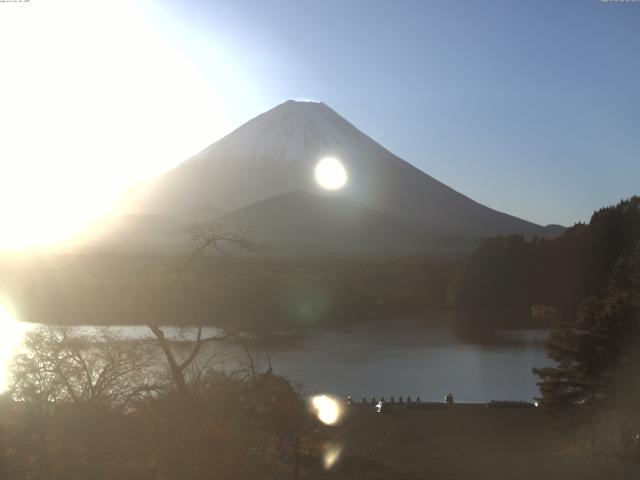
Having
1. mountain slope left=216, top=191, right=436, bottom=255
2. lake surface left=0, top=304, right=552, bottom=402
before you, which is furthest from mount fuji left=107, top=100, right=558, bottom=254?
lake surface left=0, top=304, right=552, bottom=402

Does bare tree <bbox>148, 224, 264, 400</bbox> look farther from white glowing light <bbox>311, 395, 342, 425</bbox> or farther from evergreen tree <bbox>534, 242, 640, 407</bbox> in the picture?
white glowing light <bbox>311, 395, 342, 425</bbox>

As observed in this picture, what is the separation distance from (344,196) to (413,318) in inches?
1583

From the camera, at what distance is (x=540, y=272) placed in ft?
85.7

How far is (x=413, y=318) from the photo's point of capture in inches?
972

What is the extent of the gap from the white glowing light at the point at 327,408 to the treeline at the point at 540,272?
11.2 metres

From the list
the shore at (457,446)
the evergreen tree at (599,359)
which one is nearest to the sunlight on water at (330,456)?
the shore at (457,446)

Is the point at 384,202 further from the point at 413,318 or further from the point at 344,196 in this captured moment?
the point at 413,318

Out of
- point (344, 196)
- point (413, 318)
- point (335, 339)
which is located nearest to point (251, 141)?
point (344, 196)

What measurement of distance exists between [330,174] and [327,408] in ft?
181

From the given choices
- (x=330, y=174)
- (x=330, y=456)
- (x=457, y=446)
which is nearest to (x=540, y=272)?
(x=457, y=446)

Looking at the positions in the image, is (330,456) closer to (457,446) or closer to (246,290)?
(457,446)

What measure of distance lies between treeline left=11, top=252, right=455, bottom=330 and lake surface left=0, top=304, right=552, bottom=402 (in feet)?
3.12

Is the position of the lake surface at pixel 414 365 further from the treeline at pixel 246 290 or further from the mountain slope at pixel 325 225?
the mountain slope at pixel 325 225

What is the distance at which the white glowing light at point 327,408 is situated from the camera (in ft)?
28.8
